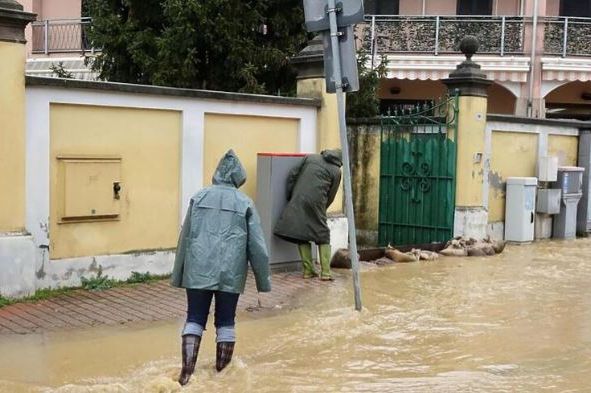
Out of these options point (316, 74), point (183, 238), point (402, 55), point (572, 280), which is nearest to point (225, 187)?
point (183, 238)

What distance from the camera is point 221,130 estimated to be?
9555mm

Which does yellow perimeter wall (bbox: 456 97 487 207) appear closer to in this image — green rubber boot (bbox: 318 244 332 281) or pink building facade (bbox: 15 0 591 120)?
green rubber boot (bbox: 318 244 332 281)

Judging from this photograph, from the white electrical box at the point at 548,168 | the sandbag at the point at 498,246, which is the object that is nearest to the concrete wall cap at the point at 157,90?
the sandbag at the point at 498,246

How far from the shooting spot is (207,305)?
5.48m

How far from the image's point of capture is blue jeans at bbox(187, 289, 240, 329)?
544cm

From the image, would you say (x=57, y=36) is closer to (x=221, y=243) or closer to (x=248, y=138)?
(x=248, y=138)

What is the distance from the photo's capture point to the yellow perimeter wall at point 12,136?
746 centimetres

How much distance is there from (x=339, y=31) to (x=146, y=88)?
246 cm

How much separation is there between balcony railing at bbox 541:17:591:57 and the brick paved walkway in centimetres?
1442

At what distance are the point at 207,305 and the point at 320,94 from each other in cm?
564

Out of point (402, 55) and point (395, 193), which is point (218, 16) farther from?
point (402, 55)

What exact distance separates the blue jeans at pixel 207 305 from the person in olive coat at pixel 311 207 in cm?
387

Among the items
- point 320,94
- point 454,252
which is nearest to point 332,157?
point 320,94

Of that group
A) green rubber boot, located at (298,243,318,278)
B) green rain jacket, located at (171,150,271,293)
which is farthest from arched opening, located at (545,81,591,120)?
green rain jacket, located at (171,150,271,293)
